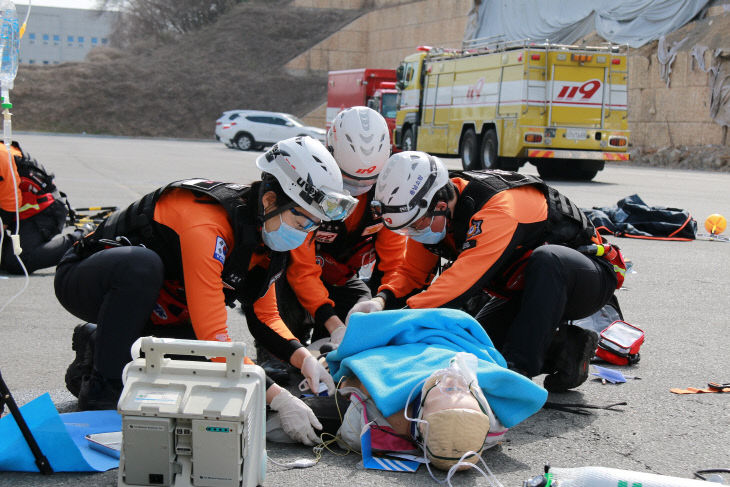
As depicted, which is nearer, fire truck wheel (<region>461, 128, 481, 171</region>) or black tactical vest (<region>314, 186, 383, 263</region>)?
black tactical vest (<region>314, 186, 383, 263</region>)

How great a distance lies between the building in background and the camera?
88.5 meters

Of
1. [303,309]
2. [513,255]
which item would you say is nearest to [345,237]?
[303,309]

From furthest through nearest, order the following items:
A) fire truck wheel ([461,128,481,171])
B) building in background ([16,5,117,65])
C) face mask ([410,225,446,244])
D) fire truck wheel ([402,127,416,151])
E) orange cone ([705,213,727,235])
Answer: building in background ([16,5,117,65]) < fire truck wheel ([402,127,416,151]) < fire truck wheel ([461,128,481,171]) < orange cone ([705,213,727,235]) < face mask ([410,225,446,244])

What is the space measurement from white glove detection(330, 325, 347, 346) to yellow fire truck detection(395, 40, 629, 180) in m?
14.9

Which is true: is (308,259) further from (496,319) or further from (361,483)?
(361,483)

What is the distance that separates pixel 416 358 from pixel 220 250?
924 mm

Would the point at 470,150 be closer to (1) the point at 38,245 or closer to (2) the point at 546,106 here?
(2) the point at 546,106

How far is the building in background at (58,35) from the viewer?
8850 cm

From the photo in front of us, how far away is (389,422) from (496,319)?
1467 mm

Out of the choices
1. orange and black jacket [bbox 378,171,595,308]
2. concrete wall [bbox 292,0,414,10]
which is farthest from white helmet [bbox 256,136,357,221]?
concrete wall [bbox 292,0,414,10]

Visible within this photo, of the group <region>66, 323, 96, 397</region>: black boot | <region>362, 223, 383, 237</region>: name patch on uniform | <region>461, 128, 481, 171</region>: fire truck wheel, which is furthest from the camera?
<region>461, 128, 481, 171</region>: fire truck wheel

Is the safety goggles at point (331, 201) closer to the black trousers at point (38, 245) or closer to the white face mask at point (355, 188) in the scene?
the white face mask at point (355, 188)

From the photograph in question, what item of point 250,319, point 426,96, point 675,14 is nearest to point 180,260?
point 250,319

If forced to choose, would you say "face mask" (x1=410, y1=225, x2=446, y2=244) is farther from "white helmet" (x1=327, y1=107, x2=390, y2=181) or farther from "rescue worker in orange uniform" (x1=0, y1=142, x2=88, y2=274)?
"rescue worker in orange uniform" (x1=0, y1=142, x2=88, y2=274)
